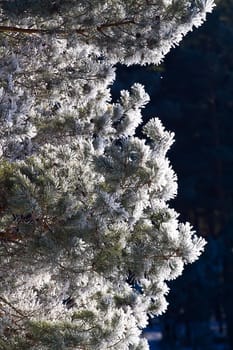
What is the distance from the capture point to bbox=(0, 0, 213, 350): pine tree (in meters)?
3.48

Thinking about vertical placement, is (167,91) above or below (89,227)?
above

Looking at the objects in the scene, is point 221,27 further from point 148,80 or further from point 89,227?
point 89,227

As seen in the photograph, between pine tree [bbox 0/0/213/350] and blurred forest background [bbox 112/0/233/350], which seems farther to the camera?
blurred forest background [bbox 112/0/233/350]

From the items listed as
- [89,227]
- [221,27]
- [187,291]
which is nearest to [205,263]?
[187,291]

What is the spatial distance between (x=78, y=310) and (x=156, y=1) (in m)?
1.82

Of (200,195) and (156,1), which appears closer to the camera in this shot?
(156,1)

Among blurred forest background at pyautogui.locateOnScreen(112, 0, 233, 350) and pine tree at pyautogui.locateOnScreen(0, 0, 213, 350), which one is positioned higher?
blurred forest background at pyautogui.locateOnScreen(112, 0, 233, 350)

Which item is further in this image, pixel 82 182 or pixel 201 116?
pixel 201 116

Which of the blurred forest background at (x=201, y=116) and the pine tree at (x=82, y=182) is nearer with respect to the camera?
the pine tree at (x=82, y=182)

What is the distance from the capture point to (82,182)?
12.1ft

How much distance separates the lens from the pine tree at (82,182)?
348cm

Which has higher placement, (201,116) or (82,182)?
(201,116)

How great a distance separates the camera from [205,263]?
1453 centimetres

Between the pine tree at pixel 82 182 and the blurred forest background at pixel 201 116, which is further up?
the blurred forest background at pixel 201 116
